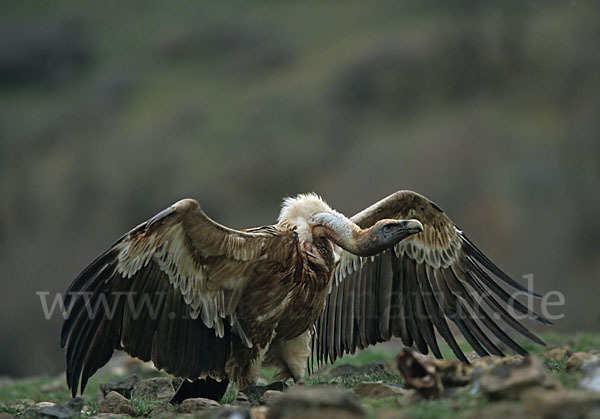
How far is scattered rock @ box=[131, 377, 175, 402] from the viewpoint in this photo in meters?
7.00

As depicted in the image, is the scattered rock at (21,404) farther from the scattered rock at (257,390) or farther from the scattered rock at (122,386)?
the scattered rock at (257,390)

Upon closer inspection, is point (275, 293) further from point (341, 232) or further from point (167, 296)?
point (167, 296)

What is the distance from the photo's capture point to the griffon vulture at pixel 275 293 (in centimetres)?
608

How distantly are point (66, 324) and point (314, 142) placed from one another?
1838cm

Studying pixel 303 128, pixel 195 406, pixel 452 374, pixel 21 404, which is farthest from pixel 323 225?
pixel 303 128

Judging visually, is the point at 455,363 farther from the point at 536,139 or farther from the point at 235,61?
the point at 235,61

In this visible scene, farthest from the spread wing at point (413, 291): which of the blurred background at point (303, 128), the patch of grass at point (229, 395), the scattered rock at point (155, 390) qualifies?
the blurred background at point (303, 128)

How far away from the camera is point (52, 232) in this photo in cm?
2322

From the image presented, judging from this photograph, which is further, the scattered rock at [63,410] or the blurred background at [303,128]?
the blurred background at [303,128]

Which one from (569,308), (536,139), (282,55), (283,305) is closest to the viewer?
(283,305)

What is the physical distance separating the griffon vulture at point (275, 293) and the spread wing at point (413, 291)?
0.03ft

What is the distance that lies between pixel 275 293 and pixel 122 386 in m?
1.80

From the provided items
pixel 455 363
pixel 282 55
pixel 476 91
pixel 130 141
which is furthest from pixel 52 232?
pixel 455 363

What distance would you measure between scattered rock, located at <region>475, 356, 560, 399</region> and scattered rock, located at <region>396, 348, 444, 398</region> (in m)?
0.31
